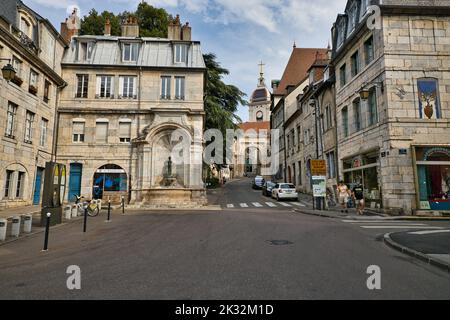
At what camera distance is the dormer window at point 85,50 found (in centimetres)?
2417

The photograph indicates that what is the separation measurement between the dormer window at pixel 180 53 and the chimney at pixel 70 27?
9058mm

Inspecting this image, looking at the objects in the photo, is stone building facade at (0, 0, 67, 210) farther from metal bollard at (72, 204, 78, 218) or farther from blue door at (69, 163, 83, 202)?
metal bollard at (72, 204, 78, 218)

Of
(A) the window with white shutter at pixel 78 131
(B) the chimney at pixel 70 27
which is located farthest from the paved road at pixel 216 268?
(B) the chimney at pixel 70 27

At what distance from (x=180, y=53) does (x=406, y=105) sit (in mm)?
17087

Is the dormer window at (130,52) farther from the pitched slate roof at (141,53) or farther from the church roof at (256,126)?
the church roof at (256,126)

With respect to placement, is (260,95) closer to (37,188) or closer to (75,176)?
(75,176)

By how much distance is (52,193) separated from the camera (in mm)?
12250

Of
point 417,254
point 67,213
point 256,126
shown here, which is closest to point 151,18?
point 67,213
